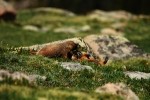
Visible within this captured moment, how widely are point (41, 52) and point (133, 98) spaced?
9747 mm

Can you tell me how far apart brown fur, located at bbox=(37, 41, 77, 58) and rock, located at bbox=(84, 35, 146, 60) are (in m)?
4.76

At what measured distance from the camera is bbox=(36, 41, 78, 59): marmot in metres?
26.6

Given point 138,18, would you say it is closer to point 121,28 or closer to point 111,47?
point 121,28

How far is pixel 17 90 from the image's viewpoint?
15844 millimetres

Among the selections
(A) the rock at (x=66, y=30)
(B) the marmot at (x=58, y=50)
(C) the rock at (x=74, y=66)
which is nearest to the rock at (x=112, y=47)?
(B) the marmot at (x=58, y=50)

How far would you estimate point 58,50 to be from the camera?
26703 millimetres

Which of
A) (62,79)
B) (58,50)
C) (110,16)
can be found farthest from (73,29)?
(62,79)

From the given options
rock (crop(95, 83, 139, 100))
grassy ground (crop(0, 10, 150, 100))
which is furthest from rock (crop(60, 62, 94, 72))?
rock (crop(95, 83, 139, 100))

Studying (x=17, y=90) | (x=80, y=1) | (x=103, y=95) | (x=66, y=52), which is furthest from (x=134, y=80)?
(x=80, y=1)

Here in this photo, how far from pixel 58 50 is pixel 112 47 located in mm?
7821

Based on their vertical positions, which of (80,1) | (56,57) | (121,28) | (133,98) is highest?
(80,1)

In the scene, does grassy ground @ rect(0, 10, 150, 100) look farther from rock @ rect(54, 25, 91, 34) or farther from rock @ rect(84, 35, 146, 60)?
rock @ rect(54, 25, 91, 34)

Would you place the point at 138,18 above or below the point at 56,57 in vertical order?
above

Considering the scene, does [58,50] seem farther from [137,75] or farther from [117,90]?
[117,90]
